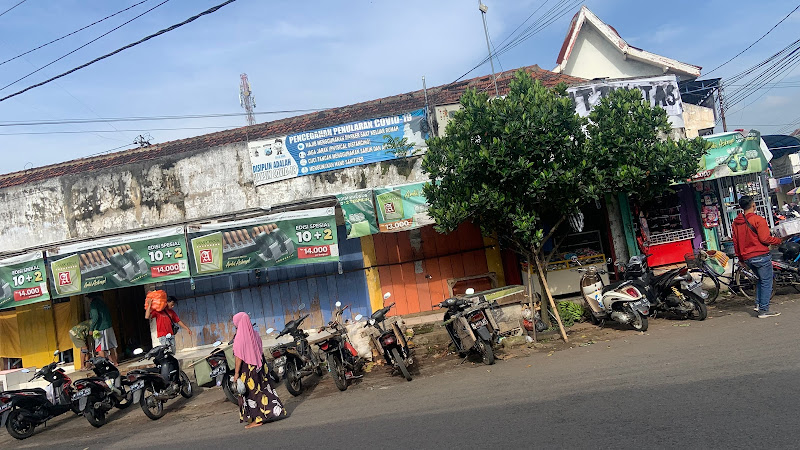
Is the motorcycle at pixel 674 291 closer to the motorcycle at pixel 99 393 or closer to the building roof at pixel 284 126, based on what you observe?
the building roof at pixel 284 126

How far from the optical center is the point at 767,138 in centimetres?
1683

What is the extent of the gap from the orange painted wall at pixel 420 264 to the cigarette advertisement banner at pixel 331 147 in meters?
1.87

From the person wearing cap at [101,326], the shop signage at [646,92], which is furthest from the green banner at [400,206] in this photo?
the person wearing cap at [101,326]

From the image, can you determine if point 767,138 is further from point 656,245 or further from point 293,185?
point 293,185

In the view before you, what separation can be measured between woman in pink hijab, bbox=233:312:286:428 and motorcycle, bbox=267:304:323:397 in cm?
102

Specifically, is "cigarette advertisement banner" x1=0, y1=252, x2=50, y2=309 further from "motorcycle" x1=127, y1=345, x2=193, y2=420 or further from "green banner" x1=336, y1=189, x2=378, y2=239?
"green banner" x1=336, y1=189, x2=378, y2=239

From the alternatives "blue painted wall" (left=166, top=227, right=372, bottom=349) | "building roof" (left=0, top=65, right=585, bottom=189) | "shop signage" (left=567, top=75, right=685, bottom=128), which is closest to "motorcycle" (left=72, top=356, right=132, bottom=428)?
"blue painted wall" (left=166, top=227, right=372, bottom=349)

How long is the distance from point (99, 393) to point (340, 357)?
3.69 m

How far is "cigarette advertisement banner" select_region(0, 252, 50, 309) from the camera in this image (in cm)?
1111

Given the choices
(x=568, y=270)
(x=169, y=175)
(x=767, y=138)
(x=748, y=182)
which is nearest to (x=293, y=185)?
(x=169, y=175)

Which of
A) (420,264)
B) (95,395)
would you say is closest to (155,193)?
(95,395)

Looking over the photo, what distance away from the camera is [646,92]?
1107 cm

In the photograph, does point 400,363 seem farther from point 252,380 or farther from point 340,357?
point 252,380

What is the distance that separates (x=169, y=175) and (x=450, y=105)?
6598mm
